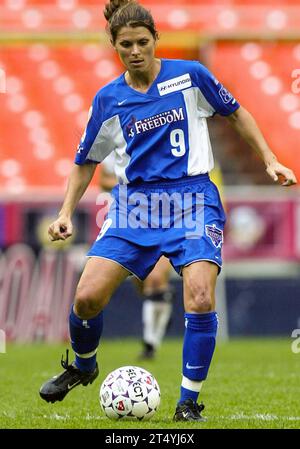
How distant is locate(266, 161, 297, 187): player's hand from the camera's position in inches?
215

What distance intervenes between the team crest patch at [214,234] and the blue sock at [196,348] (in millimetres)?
386

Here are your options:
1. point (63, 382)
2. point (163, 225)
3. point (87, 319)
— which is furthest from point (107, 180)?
point (163, 225)

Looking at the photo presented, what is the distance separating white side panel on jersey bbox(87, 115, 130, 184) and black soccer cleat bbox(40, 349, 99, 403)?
1.14 m

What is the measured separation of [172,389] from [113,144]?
205 cm

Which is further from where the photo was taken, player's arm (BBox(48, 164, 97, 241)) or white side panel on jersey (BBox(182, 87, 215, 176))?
player's arm (BBox(48, 164, 97, 241))

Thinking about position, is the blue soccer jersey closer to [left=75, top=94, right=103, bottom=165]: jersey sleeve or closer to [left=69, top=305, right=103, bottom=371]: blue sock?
[left=75, top=94, right=103, bottom=165]: jersey sleeve

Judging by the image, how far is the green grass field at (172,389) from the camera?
534 cm

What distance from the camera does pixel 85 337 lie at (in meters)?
5.88

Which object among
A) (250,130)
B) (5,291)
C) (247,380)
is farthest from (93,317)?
(5,291)

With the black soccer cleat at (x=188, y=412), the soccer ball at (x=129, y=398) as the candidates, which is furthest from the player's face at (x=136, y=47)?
the black soccer cleat at (x=188, y=412)

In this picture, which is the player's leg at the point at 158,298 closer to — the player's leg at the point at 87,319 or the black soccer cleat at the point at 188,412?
the player's leg at the point at 87,319

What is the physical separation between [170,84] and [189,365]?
4.99 feet

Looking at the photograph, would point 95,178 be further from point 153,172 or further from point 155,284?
point 153,172

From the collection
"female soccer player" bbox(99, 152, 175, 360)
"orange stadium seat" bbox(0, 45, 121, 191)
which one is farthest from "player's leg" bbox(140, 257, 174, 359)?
"orange stadium seat" bbox(0, 45, 121, 191)
